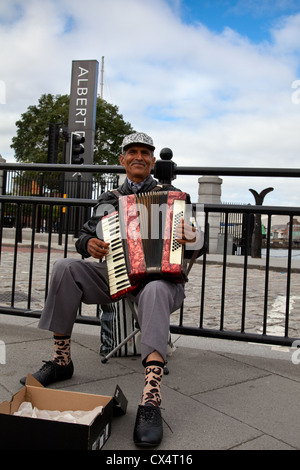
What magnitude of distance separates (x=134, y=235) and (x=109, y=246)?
174mm

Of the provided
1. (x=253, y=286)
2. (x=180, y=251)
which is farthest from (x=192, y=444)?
(x=253, y=286)

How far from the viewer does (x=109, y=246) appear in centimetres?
269

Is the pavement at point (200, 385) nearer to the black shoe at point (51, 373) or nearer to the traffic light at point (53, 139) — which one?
the black shoe at point (51, 373)

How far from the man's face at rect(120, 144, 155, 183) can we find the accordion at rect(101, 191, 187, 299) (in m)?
0.37

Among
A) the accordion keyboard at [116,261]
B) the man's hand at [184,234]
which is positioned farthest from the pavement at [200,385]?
the man's hand at [184,234]

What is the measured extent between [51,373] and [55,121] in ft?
124

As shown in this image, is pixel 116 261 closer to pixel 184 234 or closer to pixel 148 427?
pixel 184 234

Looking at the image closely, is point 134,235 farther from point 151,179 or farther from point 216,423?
point 216,423

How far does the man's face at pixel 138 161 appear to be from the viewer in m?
3.07

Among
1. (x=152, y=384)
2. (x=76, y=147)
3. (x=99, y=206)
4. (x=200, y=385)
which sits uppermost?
(x=76, y=147)

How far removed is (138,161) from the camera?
3072 mm

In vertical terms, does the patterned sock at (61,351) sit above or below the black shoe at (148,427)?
above

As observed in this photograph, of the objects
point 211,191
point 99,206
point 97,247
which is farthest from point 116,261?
point 211,191

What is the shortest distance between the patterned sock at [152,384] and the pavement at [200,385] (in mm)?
154
